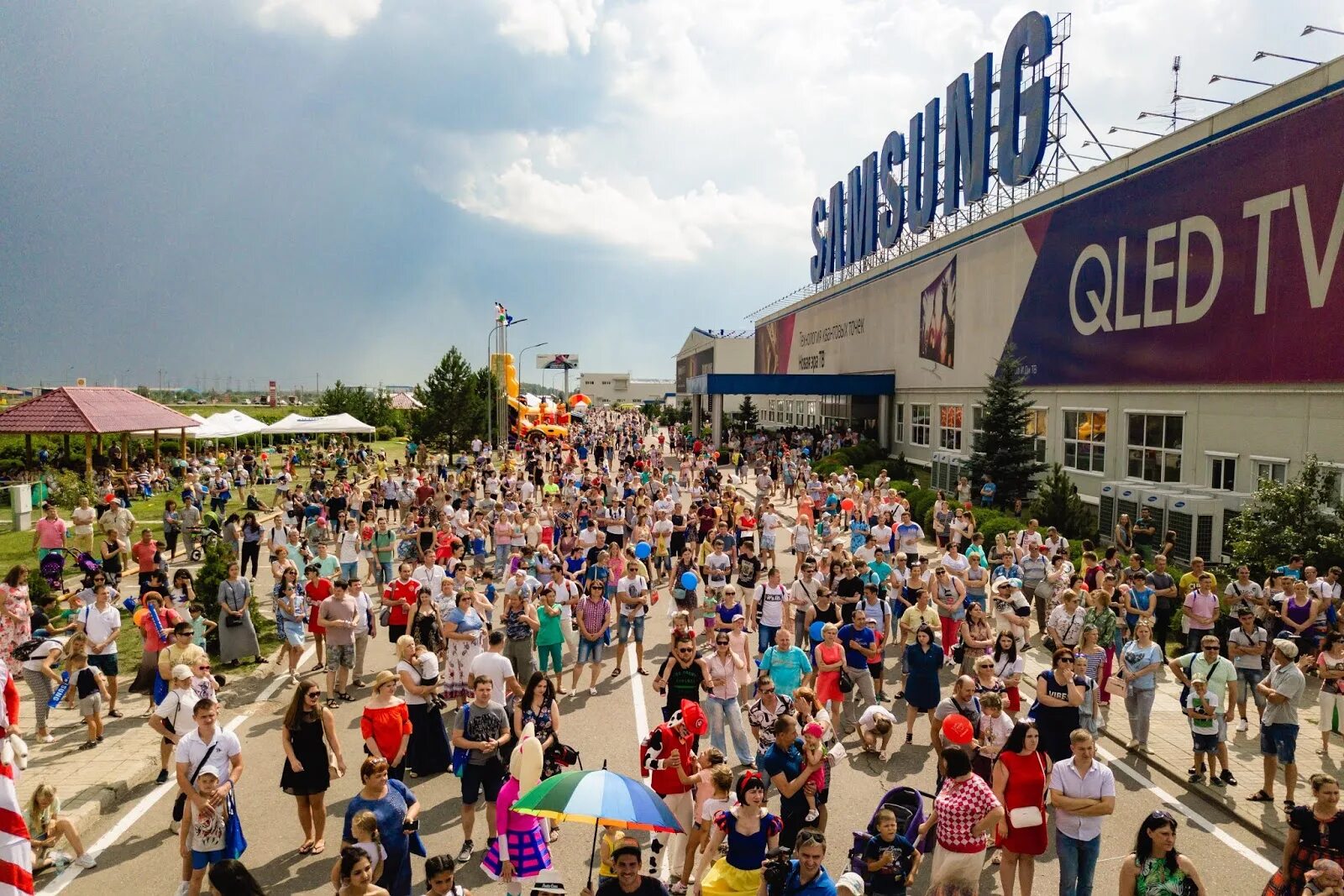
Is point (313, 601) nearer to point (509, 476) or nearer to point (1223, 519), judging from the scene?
point (509, 476)

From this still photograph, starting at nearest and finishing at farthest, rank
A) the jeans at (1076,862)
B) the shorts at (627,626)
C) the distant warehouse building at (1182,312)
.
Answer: the jeans at (1076,862) → the shorts at (627,626) → the distant warehouse building at (1182,312)

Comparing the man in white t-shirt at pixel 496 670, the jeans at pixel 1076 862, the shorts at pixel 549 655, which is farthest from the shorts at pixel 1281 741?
the shorts at pixel 549 655

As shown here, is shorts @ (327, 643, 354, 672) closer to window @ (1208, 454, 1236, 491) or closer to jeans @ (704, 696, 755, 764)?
jeans @ (704, 696, 755, 764)

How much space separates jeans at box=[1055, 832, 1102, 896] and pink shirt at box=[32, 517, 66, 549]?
696 inches

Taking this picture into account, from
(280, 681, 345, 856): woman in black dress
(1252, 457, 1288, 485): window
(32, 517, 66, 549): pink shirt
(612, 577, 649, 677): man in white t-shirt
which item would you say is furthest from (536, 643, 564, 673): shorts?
(1252, 457, 1288, 485): window

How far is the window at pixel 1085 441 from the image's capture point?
23750mm

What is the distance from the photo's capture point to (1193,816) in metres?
7.55

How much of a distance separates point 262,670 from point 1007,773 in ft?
31.7

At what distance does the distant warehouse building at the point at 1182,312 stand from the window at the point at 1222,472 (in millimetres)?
37

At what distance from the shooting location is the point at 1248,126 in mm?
18203

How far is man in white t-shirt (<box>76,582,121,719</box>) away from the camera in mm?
9562

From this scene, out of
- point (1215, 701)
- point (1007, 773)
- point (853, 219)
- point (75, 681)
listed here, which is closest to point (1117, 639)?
point (1215, 701)

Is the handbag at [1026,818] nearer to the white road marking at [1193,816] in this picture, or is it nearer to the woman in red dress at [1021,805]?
the woman in red dress at [1021,805]

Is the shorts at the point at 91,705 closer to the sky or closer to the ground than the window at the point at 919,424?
closer to the ground
